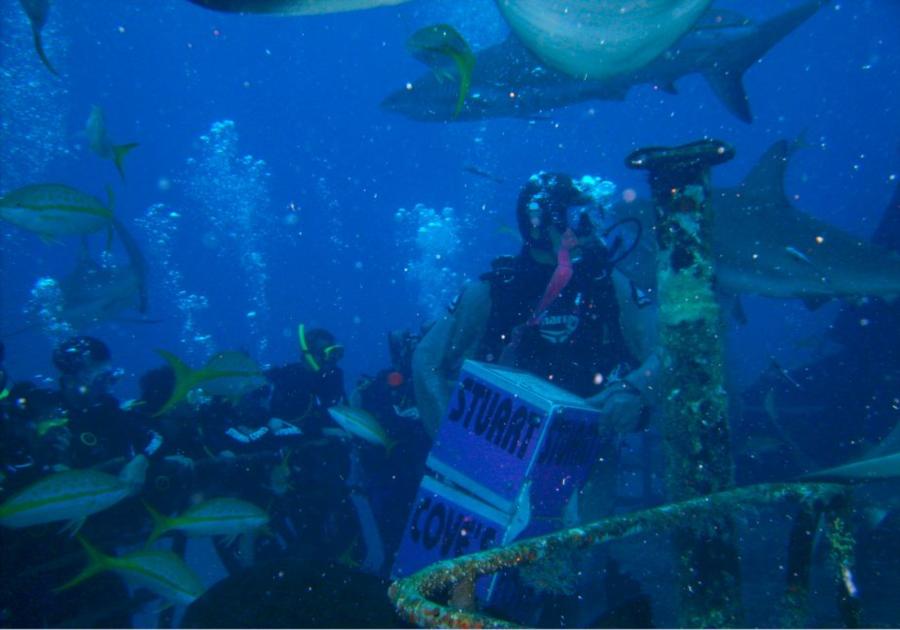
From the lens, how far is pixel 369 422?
4.34 metres

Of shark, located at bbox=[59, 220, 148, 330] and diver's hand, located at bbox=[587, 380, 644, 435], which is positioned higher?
diver's hand, located at bbox=[587, 380, 644, 435]

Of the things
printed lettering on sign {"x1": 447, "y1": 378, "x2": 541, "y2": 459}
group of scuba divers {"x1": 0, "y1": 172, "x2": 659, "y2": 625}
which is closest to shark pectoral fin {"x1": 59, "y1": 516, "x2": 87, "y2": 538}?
group of scuba divers {"x1": 0, "y1": 172, "x2": 659, "y2": 625}

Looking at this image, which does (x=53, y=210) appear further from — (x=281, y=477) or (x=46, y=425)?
(x=281, y=477)

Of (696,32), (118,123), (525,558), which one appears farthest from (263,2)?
(118,123)

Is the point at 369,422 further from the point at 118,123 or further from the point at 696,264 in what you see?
the point at 118,123

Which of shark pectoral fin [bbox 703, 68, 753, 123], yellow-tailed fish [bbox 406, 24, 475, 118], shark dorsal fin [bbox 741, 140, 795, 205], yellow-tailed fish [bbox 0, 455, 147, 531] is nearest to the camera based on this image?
yellow-tailed fish [bbox 0, 455, 147, 531]

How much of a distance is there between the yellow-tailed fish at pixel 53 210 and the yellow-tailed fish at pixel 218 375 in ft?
5.19

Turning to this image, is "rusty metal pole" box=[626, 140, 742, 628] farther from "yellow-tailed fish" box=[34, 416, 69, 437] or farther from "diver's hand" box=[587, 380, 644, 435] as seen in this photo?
"yellow-tailed fish" box=[34, 416, 69, 437]

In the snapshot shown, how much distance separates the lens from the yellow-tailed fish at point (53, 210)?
414 centimetres

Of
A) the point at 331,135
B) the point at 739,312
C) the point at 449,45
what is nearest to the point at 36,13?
the point at 449,45

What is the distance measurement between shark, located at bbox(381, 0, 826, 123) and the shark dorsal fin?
223 cm

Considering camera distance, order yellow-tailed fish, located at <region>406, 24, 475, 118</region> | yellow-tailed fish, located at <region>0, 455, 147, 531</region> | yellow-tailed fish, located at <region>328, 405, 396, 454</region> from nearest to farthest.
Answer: yellow-tailed fish, located at <region>0, 455, 147, 531</region> → yellow-tailed fish, located at <region>406, 24, 475, 118</region> → yellow-tailed fish, located at <region>328, 405, 396, 454</region>

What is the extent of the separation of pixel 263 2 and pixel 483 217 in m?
94.9

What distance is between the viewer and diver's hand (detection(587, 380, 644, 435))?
3234mm
